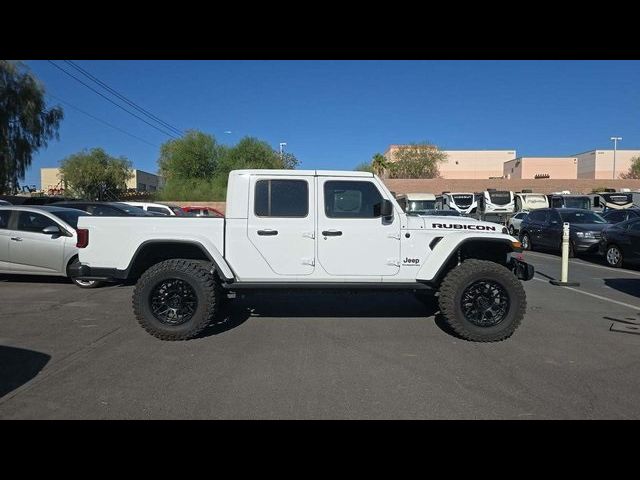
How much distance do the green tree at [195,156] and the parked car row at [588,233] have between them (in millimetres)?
33956

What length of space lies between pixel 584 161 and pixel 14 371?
388 feet

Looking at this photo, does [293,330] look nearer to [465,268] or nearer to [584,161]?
[465,268]

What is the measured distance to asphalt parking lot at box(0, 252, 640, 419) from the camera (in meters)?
4.04

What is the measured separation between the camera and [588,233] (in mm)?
15141

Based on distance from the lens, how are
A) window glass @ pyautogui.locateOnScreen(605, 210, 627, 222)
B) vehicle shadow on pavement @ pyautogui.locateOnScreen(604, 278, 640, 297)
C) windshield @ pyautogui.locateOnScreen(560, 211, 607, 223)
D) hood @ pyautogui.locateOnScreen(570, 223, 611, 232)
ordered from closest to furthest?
vehicle shadow on pavement @ pyautogui.locateOnScreen(604, 278, 640, 297)
hood @ pyautogui.locateOnScreen(570, 223, 611, 232)
windshield @ pyautogui.locateOnScreen(560, 211, 607, 223)
window glass @ pyautogui.locateOnScreen(605, 210, 627, 222)

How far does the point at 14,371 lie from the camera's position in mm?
4906

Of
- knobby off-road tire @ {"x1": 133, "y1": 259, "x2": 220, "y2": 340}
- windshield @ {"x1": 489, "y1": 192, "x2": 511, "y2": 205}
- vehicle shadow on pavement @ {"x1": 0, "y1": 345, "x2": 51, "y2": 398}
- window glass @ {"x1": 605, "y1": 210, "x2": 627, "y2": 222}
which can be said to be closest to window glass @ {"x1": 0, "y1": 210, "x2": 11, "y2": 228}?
vehicle shadow on pavement @ {"x1": 0, "y1": 345, "x2": 51, "y2": 398}

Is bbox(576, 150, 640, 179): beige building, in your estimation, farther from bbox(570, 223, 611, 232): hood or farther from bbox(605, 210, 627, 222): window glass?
bbox(570, 223, 611, 232): hood

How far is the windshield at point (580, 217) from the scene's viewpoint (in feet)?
54.9

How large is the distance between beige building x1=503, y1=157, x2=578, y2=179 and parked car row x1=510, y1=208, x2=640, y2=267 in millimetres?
79921

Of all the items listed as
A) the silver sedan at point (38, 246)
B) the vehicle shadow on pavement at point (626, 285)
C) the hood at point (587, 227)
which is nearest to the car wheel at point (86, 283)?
the silver sedan at point (38, 246)

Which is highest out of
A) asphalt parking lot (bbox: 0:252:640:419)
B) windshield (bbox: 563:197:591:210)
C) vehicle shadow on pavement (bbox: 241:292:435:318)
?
windshield (bbox: 563:197:591:210)

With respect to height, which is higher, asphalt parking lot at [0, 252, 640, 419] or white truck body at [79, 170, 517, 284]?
white truck body at [79, 170, 517, 284]
